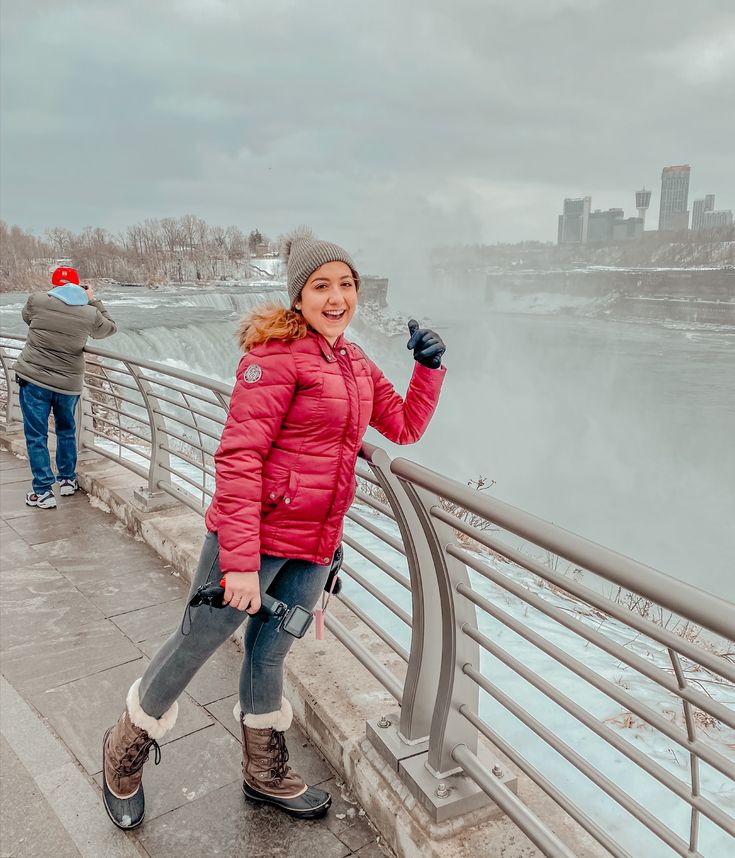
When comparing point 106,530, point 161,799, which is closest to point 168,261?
point 106,530

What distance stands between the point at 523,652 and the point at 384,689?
177 cm

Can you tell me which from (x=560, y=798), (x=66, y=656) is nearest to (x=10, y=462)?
(x=66, y=656)

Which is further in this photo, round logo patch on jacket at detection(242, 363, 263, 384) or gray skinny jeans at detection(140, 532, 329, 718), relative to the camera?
gray skinny jeans at detection(140, 532, 329, 718)

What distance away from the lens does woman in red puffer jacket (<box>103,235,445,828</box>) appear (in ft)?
5.89

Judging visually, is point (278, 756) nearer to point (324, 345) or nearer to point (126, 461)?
point (324, 345)

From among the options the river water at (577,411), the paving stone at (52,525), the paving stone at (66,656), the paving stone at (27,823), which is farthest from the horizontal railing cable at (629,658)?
the river water at (577,411)

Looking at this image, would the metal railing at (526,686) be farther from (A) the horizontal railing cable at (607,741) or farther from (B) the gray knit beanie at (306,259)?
(B) the gray knit beanie at (306,259)

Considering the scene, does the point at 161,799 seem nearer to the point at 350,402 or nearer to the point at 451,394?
the point at 350,402

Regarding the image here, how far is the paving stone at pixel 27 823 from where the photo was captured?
2.15m

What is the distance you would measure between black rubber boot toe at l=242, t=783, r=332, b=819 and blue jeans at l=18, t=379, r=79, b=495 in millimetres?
3729

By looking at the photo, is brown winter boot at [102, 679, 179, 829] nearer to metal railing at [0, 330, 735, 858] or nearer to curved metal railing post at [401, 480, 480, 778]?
metal railing at [0, 330, 735, 858]

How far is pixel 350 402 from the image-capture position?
192cm

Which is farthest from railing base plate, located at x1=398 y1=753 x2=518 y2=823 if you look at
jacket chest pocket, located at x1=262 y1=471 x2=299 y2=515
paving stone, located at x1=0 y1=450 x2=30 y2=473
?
paving stone, located at x1=0 y1=450 x2=30 y2=473

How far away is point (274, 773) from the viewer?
2.27m
